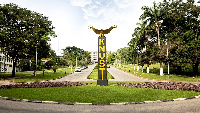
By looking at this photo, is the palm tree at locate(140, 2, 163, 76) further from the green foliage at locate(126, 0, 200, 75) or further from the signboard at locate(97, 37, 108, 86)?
the signboard at locate(97, 37, 108, 86)

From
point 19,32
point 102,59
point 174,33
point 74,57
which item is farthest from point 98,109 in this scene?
point 74,57

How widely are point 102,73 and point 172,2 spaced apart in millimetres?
27922

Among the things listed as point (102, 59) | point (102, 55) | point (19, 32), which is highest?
point (19, 32)

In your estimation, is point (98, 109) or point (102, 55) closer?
point (98, 109)

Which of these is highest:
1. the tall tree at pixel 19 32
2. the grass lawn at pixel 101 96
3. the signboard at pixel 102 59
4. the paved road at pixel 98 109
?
the tall tree at pixel 19 32

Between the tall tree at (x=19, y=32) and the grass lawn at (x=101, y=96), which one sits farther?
the tall tree at (x=19, y=32)

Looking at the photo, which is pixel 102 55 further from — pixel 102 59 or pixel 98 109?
pixel 98 109

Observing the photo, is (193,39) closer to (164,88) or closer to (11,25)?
(164,88)

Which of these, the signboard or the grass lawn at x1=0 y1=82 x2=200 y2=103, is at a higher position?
the signboard

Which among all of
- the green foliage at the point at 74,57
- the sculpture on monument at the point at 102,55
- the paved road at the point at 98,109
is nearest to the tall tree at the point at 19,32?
the sculpture on monument at the point at 102,55

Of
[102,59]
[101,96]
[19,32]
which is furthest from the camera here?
[19,32]

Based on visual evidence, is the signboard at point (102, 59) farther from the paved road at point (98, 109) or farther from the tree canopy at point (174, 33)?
the tree canopy at point (174, 33)

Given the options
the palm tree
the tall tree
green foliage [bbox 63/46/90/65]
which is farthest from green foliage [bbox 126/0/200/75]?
green foliage [bbox 63/46/90/65]

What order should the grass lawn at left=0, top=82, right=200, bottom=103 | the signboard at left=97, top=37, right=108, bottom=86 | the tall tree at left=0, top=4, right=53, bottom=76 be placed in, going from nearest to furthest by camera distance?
1. the grass lawn at left=0, top=82, right=200, bottom=103
2. the signboard at left=97, top=37, right=108, bottom=86
3. the tall tree at left=0, top=4, right=53, bottom=76
